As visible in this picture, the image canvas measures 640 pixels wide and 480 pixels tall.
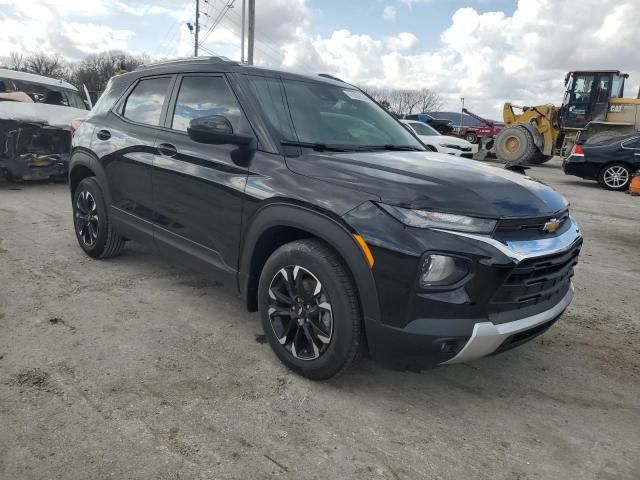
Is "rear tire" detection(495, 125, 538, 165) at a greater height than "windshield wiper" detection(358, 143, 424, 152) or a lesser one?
greater

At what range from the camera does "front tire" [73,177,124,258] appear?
444 cm

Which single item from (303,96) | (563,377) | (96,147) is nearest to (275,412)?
(563,377)

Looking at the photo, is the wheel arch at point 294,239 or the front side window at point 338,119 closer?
the wheel arch at point 294,239

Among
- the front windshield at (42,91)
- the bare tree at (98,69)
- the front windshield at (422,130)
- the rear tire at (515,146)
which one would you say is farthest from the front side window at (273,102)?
the bare tree at (98,69)

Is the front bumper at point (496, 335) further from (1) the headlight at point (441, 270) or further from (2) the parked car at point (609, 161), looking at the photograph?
(2) the parked car at point (609, 161)

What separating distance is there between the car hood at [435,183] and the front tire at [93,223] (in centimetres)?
244

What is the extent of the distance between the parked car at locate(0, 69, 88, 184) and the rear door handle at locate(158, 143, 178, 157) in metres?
5.67

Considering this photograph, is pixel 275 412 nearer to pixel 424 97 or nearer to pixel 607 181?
pixel 607 181

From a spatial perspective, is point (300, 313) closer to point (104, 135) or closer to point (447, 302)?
point (447, 302)

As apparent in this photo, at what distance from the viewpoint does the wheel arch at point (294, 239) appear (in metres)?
2.40

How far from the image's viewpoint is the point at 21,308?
359 centimetres

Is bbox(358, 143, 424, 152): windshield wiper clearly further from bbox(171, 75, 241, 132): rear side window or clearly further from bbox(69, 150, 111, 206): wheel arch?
bbox(69, 150, 111, 206): wheel arch

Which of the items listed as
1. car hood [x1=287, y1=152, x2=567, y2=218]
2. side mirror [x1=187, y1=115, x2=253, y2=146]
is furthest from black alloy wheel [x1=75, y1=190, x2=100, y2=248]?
car hood [x1=287, y1=152, x2=567, y2=218]

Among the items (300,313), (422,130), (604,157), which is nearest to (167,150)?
(300,313)
